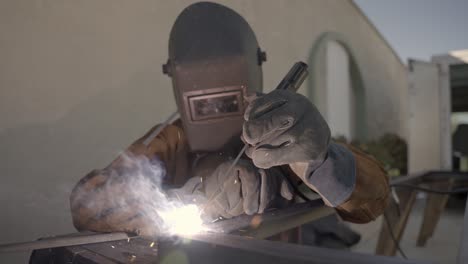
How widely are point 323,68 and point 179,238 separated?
311 centimetres

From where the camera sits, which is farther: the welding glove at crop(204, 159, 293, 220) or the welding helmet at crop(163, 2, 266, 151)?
the welding helmet at crop(163, 2, 266, 151)

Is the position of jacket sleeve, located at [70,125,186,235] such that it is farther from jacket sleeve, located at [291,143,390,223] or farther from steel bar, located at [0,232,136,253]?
jacket sleeve, located at [291,143,390,223]

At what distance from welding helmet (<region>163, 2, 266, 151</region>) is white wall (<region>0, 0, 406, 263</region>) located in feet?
1.83

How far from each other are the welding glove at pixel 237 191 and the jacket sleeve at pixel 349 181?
112 mm

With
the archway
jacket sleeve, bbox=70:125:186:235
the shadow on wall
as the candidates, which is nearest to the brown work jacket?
jacket sleeve, bbox=70:125:186:235

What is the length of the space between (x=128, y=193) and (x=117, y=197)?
3 centimetres

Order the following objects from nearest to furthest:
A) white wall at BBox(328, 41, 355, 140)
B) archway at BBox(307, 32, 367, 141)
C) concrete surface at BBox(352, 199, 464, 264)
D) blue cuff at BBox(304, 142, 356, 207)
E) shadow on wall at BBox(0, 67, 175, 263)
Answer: blue cuff at BBox(304, 142, 356, 207)
shadow on wall at BBox(0, 67, 175, 263)
concrete surface at BBox(352, 199, 464, 264)
archway at BBox(307, 32, 367, 141)
white wall at BBox(328, 41, 355, 140)

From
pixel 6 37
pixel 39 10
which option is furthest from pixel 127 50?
pixel 6 37

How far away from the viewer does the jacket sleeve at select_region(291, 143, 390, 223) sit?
2.52 ft

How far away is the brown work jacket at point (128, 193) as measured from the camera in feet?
2.60

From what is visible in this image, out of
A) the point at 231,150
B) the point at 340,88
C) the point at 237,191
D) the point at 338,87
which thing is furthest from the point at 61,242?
the point at 340,88

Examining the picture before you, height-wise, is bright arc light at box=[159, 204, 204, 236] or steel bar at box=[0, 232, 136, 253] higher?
steel bar at box=[0, 232, 136, 253]

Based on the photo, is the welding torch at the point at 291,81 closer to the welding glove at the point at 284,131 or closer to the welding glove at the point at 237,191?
the welding glove at the point at 237,191

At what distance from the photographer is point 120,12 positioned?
5.18 ft
